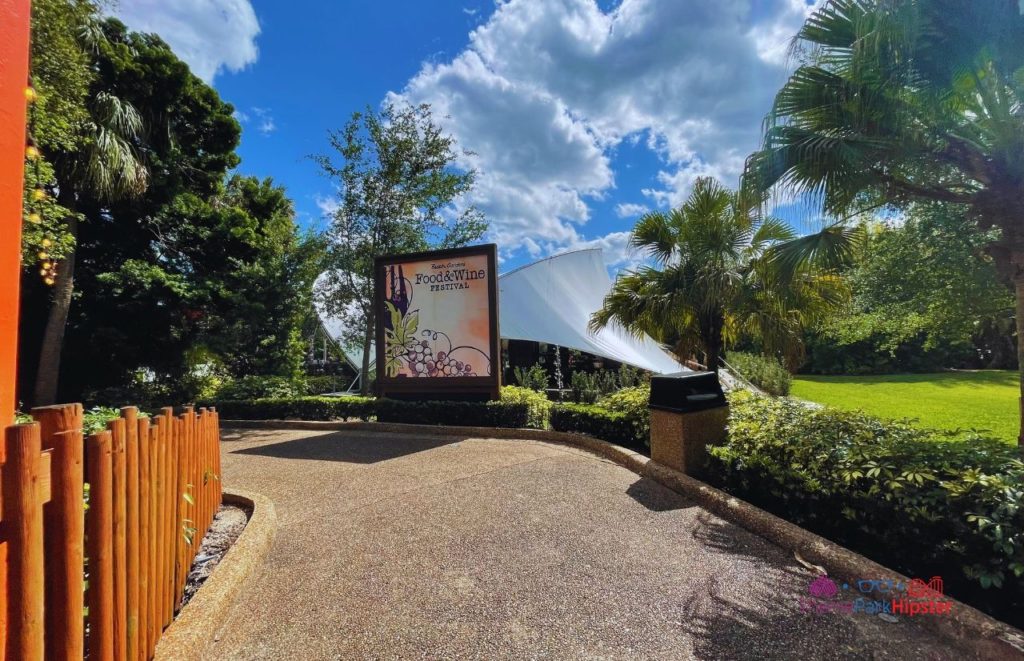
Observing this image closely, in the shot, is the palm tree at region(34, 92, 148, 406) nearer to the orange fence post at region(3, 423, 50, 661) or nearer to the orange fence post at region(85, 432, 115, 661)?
the orange fence post at region(85, 432, 115, 661)

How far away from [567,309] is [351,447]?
10.2 meters

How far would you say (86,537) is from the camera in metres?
1.63

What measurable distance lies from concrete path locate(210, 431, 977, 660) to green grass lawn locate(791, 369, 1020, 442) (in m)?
4.64

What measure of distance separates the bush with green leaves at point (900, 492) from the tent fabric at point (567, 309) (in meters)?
8.24

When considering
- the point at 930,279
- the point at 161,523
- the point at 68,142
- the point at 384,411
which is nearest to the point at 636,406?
the point at 384,411

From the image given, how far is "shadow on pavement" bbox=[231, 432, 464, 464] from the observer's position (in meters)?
6.51

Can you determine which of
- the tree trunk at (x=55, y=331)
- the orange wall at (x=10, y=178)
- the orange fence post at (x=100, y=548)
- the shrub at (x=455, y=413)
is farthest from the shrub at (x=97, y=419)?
the tree trunk at (x=55, y=331)

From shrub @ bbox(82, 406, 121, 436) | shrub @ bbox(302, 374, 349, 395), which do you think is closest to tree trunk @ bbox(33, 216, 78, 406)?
shrub @ bbox(302, 374, 349, 395)

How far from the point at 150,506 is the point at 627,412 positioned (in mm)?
5588

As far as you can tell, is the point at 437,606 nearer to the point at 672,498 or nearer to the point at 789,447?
the point at 672,498

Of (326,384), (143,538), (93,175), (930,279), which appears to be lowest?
(326,384)

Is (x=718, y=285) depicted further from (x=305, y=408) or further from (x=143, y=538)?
(x=305, y=408)

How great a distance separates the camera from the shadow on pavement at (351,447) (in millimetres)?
6512

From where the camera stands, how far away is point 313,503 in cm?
441
